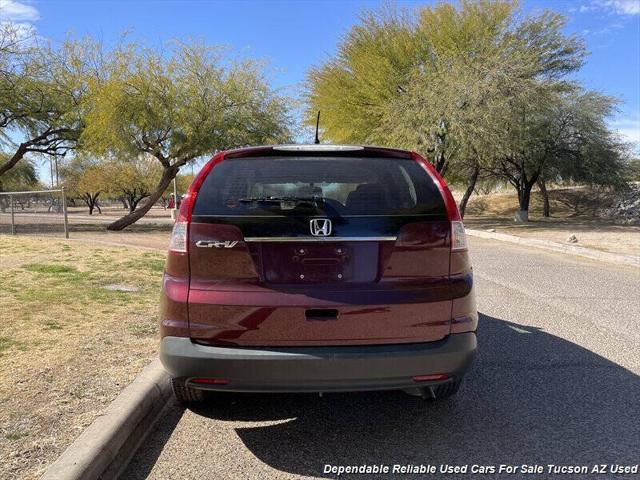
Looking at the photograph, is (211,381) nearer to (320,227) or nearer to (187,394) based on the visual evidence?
(187,394)

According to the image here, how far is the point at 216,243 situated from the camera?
115 inches

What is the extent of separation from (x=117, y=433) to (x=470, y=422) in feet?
7.20

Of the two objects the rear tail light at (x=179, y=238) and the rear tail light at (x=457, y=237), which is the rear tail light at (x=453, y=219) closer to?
the rear tail light at (x=457, y=237)

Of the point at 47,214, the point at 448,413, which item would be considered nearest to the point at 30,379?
the point at 448,413

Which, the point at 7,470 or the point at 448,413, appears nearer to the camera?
the point at 7,470

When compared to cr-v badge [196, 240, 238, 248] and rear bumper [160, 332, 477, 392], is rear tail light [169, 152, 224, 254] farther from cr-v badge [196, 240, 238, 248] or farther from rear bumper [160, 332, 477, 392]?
rear bumper [160, 332, 477, 392]

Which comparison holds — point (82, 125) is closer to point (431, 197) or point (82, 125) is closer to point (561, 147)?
point (431, 197)

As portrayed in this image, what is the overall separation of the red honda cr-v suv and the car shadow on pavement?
0.46 m

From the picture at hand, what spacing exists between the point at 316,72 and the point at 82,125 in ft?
40.0

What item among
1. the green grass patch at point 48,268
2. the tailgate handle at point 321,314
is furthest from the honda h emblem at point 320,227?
the green grass patch at point 48,268

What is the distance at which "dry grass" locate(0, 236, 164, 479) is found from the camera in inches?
122

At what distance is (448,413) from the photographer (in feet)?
12.0

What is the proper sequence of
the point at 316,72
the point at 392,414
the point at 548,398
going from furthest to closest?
the point at 316,72
the point at 548,398
the point at 392,414

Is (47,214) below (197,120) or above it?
below
